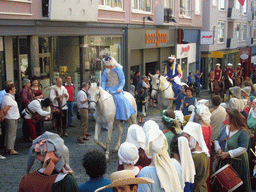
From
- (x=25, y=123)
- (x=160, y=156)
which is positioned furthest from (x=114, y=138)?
(x=160, y=156)

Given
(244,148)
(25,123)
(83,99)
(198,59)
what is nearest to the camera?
(244,148)

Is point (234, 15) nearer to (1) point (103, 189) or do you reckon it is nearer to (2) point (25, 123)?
(2) point (25, 123)

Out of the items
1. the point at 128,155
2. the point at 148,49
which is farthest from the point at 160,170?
the point at 148,49

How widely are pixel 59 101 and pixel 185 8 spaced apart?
1863 cm

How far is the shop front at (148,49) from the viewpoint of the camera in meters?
20.2

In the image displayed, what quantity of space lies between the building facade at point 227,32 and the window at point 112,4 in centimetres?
1080

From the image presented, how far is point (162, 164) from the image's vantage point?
158 inches

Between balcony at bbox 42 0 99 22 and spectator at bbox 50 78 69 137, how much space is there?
10.1ft

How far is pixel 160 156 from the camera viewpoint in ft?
13.4

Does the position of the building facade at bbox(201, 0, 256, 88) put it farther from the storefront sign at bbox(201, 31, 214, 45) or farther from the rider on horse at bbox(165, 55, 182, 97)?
the rider on horse at bbox(165, 55, 182, 97)

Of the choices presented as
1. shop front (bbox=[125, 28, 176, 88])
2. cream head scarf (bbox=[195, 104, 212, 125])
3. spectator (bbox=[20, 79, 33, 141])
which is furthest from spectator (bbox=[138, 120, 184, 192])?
shop front (bbox=[125, 28, 176, 88])

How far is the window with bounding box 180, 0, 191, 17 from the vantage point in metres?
27.0

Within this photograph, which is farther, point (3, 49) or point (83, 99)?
point (3, 49)

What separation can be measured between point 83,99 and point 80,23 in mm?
5121
